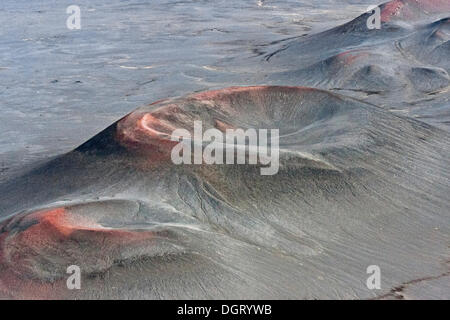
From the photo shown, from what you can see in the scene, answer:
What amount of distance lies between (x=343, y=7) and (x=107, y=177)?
8.92 metres

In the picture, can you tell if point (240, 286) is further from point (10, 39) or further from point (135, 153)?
point (10, 39)

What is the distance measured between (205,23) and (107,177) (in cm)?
738

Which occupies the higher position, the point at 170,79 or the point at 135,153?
the point at 170,79

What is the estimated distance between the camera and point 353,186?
508 centimetres

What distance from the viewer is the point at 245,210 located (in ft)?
15.6

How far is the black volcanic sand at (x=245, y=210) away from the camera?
13.3 feet

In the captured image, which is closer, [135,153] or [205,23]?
[135,153]

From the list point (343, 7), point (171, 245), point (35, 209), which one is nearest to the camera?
point (171, 245)

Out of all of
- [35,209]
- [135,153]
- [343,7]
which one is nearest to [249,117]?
[135,153]

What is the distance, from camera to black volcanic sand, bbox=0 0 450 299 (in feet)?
13.3

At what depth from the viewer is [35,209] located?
15.1 feet
